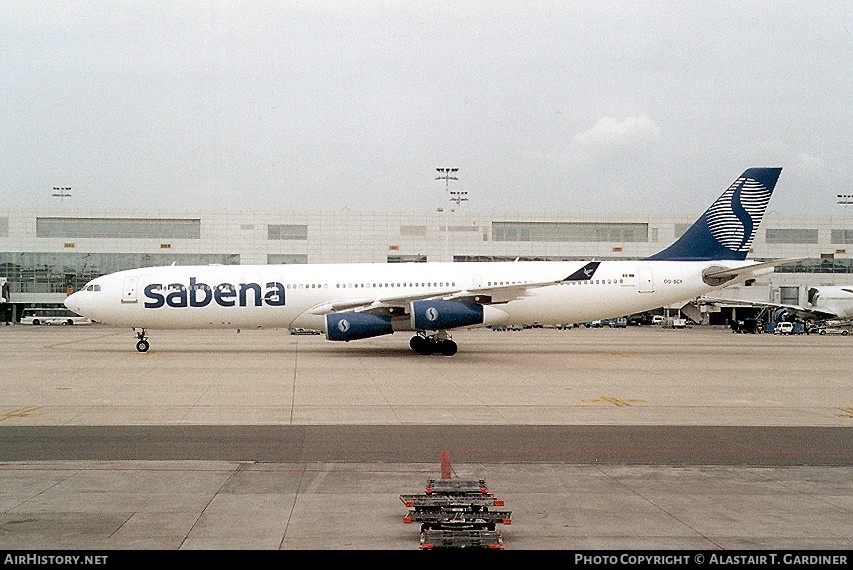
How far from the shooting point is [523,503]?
8.44 meters

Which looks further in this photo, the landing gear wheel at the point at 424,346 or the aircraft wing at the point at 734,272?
the aircraft wing at the point at 734,272

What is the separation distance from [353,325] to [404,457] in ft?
58.9

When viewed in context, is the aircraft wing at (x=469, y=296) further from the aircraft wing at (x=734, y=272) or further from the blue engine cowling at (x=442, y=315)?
the aircraft wing at (x=734, y=272)

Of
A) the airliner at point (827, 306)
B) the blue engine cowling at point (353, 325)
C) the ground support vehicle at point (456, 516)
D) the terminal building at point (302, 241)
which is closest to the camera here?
the ground support vehicle at point (456, 516)

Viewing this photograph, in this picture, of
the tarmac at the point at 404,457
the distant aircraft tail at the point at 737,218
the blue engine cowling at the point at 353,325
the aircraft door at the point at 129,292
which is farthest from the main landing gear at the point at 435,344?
the aircraft door at the point at 129,292

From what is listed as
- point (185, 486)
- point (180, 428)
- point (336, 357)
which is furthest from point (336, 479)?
point (336, 357)

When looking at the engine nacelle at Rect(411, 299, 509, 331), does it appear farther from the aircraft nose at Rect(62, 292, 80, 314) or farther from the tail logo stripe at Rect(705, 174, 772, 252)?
the aircraft nose at Rect(62, 292, 80, 314)

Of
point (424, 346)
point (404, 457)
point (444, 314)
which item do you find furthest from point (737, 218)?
point (404, 457)

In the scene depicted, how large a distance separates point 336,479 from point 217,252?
62.6m

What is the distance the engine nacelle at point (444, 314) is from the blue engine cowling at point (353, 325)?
139cm

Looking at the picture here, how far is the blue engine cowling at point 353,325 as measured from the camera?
28.8m

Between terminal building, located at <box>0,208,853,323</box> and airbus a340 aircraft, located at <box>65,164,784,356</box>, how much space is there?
36479 millimetres

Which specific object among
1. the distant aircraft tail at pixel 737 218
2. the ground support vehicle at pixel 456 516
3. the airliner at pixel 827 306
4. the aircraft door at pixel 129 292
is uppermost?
the distant aircraft tail at pixel 737 218
